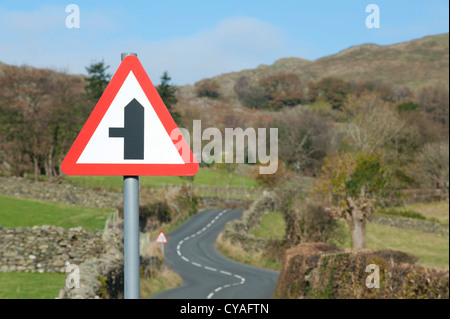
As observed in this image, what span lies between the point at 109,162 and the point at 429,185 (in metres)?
70.3

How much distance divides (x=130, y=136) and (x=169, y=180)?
60035 mm

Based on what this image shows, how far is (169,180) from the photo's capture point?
62719 millimetres

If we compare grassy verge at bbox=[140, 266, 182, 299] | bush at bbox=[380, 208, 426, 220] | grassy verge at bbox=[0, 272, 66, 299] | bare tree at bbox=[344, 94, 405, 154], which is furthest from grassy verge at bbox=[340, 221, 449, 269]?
grassy verge at bbox=[0, 272, 66, 299]

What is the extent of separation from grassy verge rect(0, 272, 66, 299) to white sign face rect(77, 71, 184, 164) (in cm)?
1445

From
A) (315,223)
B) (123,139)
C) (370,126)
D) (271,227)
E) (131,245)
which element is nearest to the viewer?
(131,245)

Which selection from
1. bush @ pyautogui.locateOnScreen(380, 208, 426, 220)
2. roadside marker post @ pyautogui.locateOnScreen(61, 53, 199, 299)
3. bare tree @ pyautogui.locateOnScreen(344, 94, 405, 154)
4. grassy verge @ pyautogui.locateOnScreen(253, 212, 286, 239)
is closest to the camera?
roadside marker post @ pyautogui.locateOnScreen(61, 53, 199, 299)

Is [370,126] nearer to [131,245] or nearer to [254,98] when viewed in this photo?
[131,245]

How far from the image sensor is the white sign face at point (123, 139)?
3.01 meters

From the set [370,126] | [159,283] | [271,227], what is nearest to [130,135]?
[159,283]

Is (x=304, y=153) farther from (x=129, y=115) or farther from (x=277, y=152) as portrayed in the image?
(x=129, y=115)

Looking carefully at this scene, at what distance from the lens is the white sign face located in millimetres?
3012

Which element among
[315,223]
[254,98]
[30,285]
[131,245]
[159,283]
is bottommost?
[159,283]

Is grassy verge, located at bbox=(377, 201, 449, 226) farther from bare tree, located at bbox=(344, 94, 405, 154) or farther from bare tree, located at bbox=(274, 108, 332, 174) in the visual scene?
bare tree, located at bbox=(274, 108, 332, 174)
